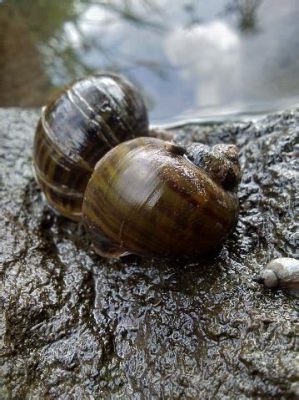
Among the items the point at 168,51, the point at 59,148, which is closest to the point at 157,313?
the point at 59,148

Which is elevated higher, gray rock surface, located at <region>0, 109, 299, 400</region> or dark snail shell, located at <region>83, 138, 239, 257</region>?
dark snail shell, located at <region>83, 138, 239, 257</region>

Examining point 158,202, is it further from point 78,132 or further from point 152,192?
point 78,132

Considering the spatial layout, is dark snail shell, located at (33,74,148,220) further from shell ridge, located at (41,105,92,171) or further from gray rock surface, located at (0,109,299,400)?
gray rock surface, located at (0,109,299,400)

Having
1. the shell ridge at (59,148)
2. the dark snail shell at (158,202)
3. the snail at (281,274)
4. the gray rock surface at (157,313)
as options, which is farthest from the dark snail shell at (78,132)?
the snail at (281,274)

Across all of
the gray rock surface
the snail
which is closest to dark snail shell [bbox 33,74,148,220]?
the gray rock surface

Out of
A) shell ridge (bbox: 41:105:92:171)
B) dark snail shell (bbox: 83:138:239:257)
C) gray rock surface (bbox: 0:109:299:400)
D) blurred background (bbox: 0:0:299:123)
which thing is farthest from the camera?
blurred background (bbox: 0:0:299:123)

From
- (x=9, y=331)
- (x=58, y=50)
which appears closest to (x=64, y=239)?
(x=9, y=331)

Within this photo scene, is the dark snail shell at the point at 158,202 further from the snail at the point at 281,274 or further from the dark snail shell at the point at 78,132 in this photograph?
the dark snail shell at the point at 78,132
